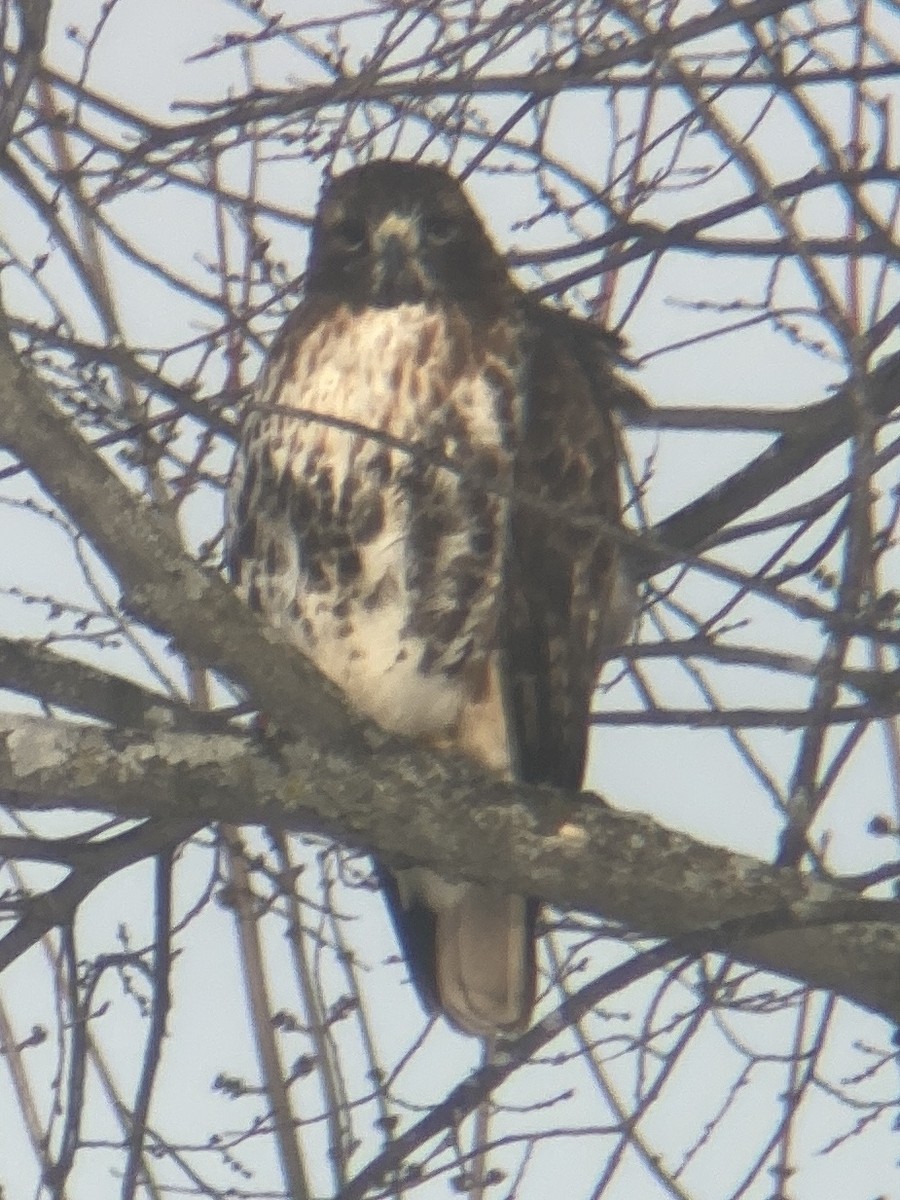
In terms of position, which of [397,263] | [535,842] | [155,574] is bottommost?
[535,842]

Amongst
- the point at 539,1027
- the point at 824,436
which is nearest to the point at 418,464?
the point at 824,436

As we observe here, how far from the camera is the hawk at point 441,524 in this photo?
10.8ft

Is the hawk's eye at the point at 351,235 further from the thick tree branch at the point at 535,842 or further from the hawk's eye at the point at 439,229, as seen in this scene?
the thick tree branch at the point at 535,842

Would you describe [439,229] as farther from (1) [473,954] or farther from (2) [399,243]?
(1) [473,954]

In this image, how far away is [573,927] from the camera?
294 cm

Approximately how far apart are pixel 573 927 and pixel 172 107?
1376 millimetres

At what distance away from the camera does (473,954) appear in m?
3.58

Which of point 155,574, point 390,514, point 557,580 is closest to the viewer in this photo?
point 155,574

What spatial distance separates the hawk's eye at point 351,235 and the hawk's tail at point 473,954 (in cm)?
106

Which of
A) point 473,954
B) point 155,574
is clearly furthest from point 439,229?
point 155,574

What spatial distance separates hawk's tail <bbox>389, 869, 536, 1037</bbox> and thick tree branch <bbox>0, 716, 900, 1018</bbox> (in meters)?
0.80

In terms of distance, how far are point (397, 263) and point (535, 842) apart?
1243 mm

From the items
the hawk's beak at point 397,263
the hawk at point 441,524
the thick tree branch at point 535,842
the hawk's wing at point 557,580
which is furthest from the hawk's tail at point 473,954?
the hawk's beak at point 397,263

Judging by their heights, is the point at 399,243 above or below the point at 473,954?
above
